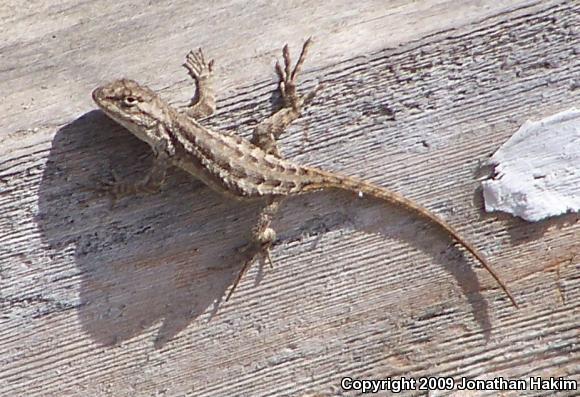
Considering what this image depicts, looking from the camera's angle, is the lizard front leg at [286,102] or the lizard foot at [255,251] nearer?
the lizard front leg at [286,102]

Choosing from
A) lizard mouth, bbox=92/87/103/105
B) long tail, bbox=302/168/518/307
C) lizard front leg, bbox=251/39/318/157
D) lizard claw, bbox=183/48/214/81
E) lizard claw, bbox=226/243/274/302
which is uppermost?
lizard claw, bbox=183/48/214/81

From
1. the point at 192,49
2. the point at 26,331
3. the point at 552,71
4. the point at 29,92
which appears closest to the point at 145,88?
the point at 192,49

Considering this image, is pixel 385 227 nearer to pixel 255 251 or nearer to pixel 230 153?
pixel 255 251

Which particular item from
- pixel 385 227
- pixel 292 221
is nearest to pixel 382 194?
pixel 385 227

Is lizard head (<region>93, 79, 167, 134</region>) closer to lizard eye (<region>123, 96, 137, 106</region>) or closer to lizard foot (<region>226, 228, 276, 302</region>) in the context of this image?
lizard eye (<region>123, 96, 137, 106</region>)

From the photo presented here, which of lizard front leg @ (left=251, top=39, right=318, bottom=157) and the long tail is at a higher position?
lizard front leg @ (left=251, top=39, right=318, bottom=157)

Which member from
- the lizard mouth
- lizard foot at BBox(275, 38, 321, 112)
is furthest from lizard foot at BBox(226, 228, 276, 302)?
the lizard mouth

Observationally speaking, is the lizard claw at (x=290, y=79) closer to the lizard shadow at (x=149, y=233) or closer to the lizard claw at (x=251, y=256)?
the lizard shadow at (x=149, y=233)

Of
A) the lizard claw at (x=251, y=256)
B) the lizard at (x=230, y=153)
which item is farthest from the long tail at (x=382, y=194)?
the lizard claw at (x=251, y=256)
